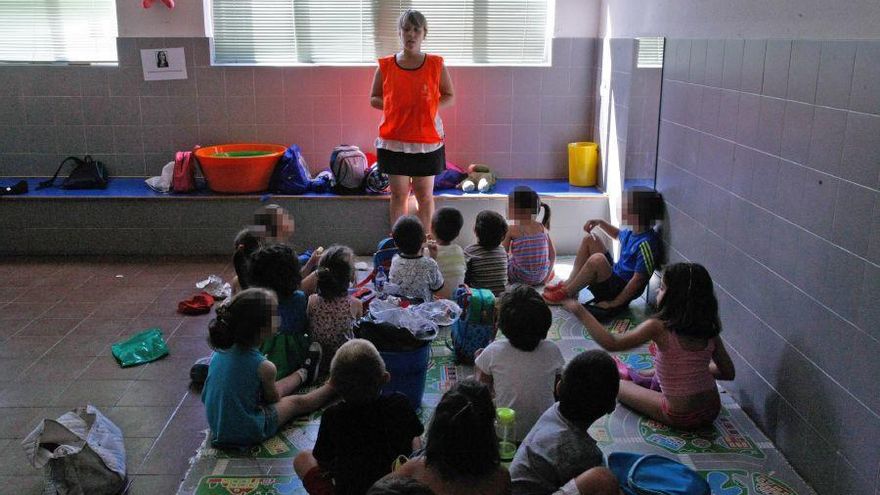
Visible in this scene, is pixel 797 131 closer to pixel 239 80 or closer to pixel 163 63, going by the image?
pixel 239 80

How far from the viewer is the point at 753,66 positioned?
12.3 feet

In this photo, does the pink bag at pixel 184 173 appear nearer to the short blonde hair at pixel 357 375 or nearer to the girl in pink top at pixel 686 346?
the girl in pink top at pixel 686 346

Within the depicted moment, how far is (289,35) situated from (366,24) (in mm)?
627

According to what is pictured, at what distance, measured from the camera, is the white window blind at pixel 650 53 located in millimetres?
5008

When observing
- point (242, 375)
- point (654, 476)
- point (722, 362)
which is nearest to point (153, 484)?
point (242, 375)

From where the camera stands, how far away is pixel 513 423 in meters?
3.25

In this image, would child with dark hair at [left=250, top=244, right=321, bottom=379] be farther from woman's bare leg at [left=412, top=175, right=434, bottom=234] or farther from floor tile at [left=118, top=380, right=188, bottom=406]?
woman's bare leg at [left=412, top=175, right=434, bottom=234]

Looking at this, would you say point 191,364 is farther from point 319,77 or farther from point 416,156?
point 319,77

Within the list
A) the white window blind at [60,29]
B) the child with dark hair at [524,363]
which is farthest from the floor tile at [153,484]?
the white window blind at [60,29]

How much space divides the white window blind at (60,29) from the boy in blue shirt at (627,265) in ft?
13.8

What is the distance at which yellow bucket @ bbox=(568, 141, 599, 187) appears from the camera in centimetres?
666

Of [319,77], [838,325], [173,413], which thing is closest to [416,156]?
Answer: [319,77]

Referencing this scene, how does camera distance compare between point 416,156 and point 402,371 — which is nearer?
point 402,371

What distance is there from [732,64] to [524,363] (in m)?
1.80
